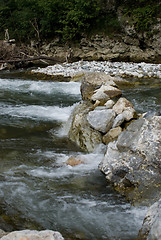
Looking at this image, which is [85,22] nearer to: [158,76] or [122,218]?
[158,76]

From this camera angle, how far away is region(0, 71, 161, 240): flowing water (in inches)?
109

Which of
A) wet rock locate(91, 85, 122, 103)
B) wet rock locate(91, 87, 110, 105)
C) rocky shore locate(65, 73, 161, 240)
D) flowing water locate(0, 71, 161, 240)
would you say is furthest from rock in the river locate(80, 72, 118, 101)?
rocky shore locate(65, 73, 161, 240)

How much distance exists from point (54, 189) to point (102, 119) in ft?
5.90

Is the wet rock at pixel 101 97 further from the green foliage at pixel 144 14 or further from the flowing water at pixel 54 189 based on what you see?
the green foliage at pixel 144 14

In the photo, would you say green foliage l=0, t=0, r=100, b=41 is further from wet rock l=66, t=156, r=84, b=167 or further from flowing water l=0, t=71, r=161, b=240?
wet rock l=66, t=156, r=84, b=167

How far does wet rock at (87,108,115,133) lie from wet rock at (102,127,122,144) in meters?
0.16

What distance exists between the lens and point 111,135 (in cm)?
453

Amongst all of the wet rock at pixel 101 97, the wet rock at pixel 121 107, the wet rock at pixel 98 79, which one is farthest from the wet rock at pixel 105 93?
the wet rock at pixel 121 107

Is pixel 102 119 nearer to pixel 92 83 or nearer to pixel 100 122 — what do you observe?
pixel 100 122

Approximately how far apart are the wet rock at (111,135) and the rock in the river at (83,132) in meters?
0.15

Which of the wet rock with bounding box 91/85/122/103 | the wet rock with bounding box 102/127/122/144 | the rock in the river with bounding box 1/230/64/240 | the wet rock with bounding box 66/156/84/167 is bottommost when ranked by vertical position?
the wet rock with bounding box 66/156/84/167

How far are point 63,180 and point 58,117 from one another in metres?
3.02

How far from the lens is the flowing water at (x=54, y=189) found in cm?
277

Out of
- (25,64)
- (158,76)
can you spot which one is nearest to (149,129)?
(158,76)
